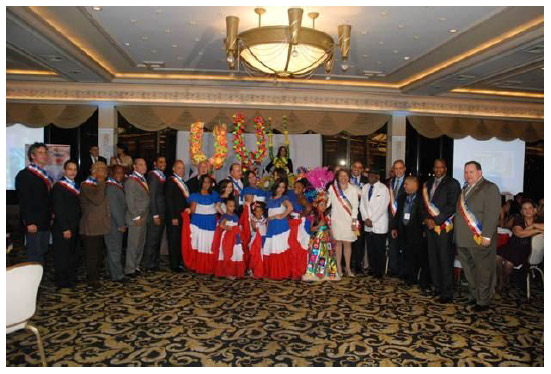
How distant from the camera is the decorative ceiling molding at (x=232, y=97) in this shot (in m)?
9.32

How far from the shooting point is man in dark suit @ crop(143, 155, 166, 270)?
20.3ft

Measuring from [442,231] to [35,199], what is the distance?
4451mm

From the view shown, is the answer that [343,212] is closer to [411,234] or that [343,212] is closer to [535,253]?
[411,234]

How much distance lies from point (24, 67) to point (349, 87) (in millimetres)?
6286

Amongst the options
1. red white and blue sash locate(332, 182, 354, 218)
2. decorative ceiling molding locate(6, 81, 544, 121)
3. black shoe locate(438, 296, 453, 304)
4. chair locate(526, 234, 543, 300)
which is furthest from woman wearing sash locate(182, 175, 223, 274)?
decorative ceiling molding locate(6, 81, 544, 121)

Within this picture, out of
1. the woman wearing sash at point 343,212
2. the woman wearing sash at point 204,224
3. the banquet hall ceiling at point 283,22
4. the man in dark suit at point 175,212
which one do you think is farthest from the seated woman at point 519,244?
the man in dark suit at point 175,212

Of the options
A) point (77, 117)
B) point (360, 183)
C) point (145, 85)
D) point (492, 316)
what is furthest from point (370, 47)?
point (77, 117)

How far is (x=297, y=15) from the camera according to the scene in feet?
14.4

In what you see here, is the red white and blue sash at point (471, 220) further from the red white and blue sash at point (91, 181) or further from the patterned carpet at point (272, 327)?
the red white and blue sash at point (91, 181)

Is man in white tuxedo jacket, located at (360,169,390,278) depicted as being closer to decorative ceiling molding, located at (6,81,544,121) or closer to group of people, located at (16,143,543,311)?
group of people, located at (16,143,543,311)

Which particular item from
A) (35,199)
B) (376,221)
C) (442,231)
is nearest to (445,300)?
(442,231)

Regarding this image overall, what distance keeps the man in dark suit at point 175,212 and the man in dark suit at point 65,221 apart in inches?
49.2

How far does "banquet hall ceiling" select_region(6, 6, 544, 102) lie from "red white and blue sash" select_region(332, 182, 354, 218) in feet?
6.78

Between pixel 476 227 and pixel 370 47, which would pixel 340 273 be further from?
pixel 370 47
